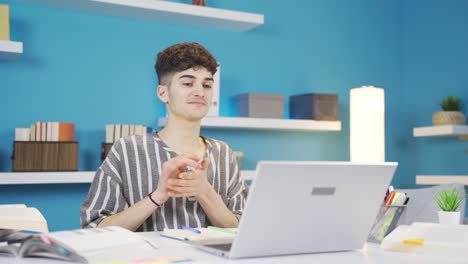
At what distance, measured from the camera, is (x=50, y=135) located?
305 cm

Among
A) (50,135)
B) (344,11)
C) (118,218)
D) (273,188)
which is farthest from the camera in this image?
(344,11)

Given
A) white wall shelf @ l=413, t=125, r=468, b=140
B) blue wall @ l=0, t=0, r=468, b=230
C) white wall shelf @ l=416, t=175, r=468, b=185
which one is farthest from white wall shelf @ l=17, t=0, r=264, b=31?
white wall shelf @ l=416, t=175, r=468, b=185

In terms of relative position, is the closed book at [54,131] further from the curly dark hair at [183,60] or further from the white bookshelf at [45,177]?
the curly dark hair at [183,60]

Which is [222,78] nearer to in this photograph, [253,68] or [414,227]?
[253,68]

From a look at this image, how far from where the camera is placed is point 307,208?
3.90ft

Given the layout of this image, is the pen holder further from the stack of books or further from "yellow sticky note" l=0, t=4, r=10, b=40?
"yellow sticky note" l=0, t=4, r=10, b=40

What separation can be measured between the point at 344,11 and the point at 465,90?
96 centimetres

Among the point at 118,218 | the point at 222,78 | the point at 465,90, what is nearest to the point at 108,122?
the point at 222,78

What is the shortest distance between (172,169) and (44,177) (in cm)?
159

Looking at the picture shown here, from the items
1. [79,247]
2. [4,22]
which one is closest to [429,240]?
[79,247]

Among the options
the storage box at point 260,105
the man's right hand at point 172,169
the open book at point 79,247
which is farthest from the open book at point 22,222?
the storage box at point 260,105

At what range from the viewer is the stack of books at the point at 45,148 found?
299cm

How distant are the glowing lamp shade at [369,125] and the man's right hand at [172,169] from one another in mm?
2234

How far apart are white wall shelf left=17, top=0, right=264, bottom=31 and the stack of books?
633 millimetres
